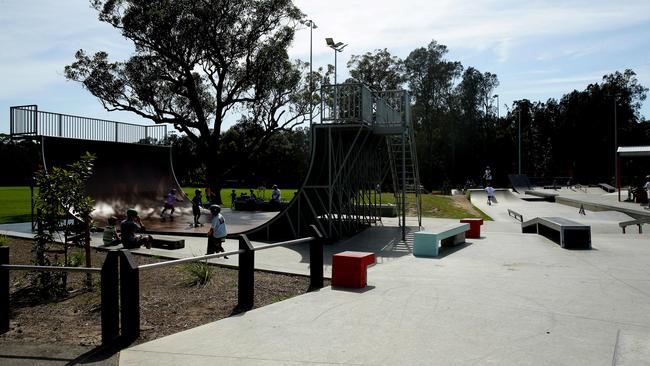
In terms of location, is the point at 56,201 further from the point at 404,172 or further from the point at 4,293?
the point at 404,172

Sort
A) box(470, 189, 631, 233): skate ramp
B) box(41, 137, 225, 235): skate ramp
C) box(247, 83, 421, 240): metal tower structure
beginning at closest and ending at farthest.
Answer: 1. box(247, 83, 421, 240): metal tower structure
2. box(41, 137, 225, 235): skate ramp
3. box(470, 189, 631, 233): skate ramp

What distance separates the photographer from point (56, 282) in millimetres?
9234

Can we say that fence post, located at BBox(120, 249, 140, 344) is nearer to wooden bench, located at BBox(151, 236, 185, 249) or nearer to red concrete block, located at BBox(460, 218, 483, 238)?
wooden bench, located at BBox(151, 236, 185, 249)

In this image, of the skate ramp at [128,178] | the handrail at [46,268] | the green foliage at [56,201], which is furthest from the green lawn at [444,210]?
the handrail at [46,268]

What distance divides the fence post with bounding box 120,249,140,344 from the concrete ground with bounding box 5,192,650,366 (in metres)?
0.31

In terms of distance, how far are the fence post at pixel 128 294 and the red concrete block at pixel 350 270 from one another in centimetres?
422

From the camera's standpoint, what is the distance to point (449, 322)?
6977mm

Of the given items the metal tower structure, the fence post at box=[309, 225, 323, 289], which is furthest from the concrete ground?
the metal tower structure

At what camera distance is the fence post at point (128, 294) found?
6000 millimetres

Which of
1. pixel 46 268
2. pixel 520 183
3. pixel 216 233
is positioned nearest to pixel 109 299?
pixel 46 268

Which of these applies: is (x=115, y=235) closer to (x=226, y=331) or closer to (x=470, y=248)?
(x=226, y=331)

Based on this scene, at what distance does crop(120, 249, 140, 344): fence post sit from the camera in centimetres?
600

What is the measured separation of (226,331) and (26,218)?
916 inches

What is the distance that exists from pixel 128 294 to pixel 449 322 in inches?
166
